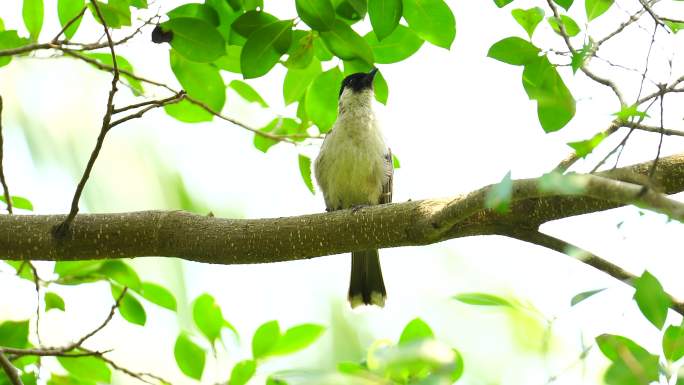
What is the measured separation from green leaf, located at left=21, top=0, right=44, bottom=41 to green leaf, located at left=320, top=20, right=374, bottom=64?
1217 millimetres

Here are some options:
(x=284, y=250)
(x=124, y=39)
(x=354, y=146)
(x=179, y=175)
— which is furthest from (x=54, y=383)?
(x=179, y=175)

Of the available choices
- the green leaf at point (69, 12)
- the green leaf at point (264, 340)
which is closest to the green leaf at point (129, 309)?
the green leaf at point (264, 340)

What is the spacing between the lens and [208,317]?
2.92 m

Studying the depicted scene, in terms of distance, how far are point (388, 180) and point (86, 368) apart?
2532mm

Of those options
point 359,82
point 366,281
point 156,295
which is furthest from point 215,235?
point 359,82

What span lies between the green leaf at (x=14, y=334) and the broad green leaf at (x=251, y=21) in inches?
55.2

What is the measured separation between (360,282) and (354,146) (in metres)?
0.91

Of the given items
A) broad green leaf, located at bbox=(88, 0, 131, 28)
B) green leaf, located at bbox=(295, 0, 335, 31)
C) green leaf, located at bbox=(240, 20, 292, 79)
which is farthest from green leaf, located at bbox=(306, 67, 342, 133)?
broad green leaf, located at bbox=(88, 0, 131, 28)

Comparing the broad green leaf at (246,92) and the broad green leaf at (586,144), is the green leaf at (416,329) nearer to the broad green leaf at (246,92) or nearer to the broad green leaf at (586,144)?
the broad green leaf at (586,144)

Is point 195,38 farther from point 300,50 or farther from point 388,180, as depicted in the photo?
point 388,180

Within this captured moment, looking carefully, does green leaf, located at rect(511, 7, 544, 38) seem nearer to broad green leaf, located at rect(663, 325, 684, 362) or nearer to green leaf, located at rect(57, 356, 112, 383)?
broad green leaf, located at rect(663, 325, 684, 362)

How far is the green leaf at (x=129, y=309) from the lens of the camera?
10.8 feet

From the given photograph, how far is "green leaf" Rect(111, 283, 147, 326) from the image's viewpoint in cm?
328

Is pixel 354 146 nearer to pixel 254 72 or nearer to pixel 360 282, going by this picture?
pixel 360 282
